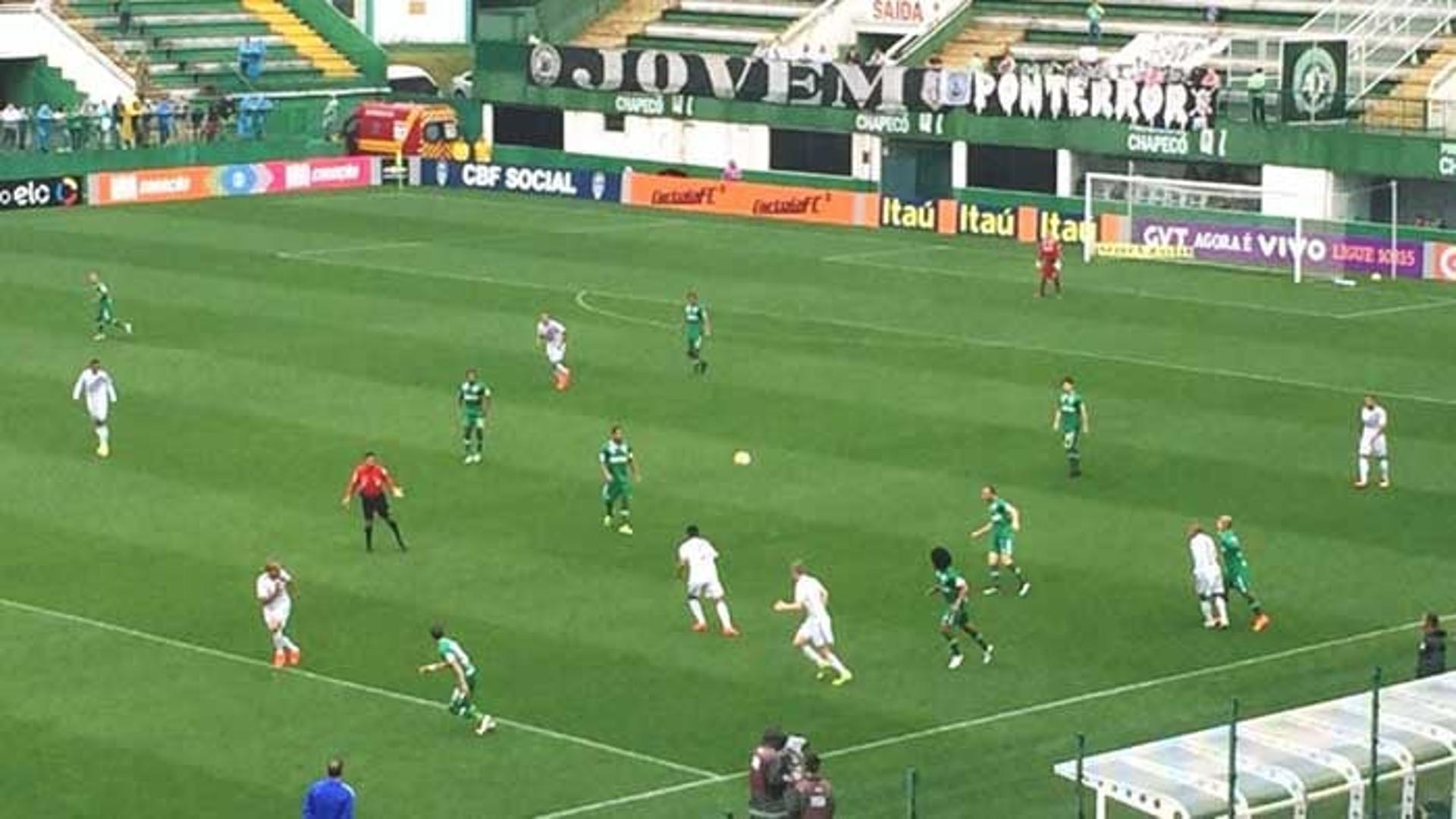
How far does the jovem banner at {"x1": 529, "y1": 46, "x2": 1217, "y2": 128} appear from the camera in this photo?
8525cm

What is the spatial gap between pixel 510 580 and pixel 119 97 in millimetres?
58035

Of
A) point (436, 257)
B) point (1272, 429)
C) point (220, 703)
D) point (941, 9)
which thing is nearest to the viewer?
point (220, 703)

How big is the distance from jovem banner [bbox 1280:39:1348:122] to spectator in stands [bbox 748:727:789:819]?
55400mm

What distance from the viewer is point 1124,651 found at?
1597 inches

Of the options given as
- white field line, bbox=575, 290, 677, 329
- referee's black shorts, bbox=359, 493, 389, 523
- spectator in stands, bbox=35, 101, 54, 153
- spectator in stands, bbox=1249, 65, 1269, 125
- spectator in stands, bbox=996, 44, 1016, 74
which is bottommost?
referee's black shorts, bbox=359, 493, 389, 523

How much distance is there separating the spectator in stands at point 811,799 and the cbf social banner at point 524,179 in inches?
2500

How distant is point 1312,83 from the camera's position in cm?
8331

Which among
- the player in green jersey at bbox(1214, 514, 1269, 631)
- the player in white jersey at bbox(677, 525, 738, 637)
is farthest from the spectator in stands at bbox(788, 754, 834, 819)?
the player in green jersey at bbox(1214, 514, 1269, 631)

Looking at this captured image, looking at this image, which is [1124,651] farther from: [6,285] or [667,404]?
[6,285]

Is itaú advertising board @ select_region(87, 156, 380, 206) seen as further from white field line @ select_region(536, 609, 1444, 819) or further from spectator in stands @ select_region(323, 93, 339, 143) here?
white field line @ select_region(536, 609, 1444, 819)

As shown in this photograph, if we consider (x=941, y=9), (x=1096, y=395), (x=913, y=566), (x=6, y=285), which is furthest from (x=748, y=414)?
(x=941, y=9)

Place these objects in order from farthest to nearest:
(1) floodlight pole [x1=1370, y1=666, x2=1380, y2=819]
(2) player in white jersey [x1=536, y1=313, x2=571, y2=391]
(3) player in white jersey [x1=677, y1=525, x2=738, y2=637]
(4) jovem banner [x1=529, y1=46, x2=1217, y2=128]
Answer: (4) jovem banner [x1=529, y1=46, x2=1217, y2=128], (2) player in white jersey [x1=536, y1=313, x2=571, y2=391], (3) player in white jersey [x1=677, y1=525, x2=738, y2=637], (1) floodlight pole [x1=1370, y1=666, x2=1380, y2=819]

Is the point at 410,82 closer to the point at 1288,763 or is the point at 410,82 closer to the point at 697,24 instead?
the point at 697,24

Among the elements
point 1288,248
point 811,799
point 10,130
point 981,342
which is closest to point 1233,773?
point 811,799
